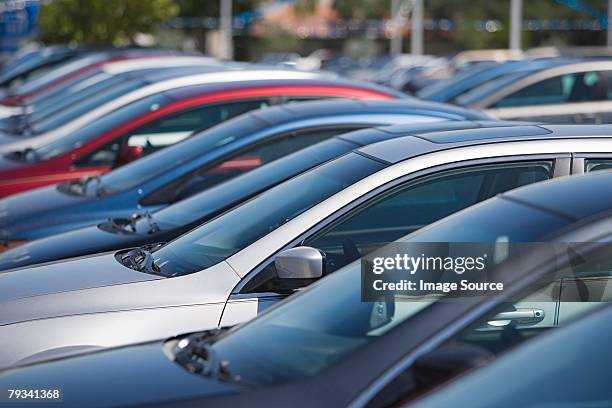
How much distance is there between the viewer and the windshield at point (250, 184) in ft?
18.5

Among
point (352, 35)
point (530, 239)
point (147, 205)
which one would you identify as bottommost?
point (352, 35)

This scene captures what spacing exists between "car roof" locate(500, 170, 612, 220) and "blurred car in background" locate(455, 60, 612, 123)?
858 centimetres

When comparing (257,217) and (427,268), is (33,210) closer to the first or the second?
(257,217)

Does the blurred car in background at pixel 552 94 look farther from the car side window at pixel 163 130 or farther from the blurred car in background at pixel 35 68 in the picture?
the blurred car in background at pixel 35 68

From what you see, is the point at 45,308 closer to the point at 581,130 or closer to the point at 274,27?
the point at 581,130

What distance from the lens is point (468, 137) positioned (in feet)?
16.2

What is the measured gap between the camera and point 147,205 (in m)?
6.79

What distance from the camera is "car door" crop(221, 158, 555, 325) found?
179 inches

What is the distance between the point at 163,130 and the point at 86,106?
2496 millimetres

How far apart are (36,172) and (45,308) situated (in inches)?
158

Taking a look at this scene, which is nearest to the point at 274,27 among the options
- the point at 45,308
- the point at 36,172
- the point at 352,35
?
the point at 352,35

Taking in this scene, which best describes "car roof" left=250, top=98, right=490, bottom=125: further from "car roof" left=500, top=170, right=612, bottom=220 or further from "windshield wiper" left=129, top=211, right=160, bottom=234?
"car roof" left=500, top=170, right=612, bottom=220

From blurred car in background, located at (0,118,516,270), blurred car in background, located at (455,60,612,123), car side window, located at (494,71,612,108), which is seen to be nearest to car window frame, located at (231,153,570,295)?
blurred car in background, located at (0,118,516,270)

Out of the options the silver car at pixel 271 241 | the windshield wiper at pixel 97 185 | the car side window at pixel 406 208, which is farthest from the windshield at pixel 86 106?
the car side window at pixel 406 208
